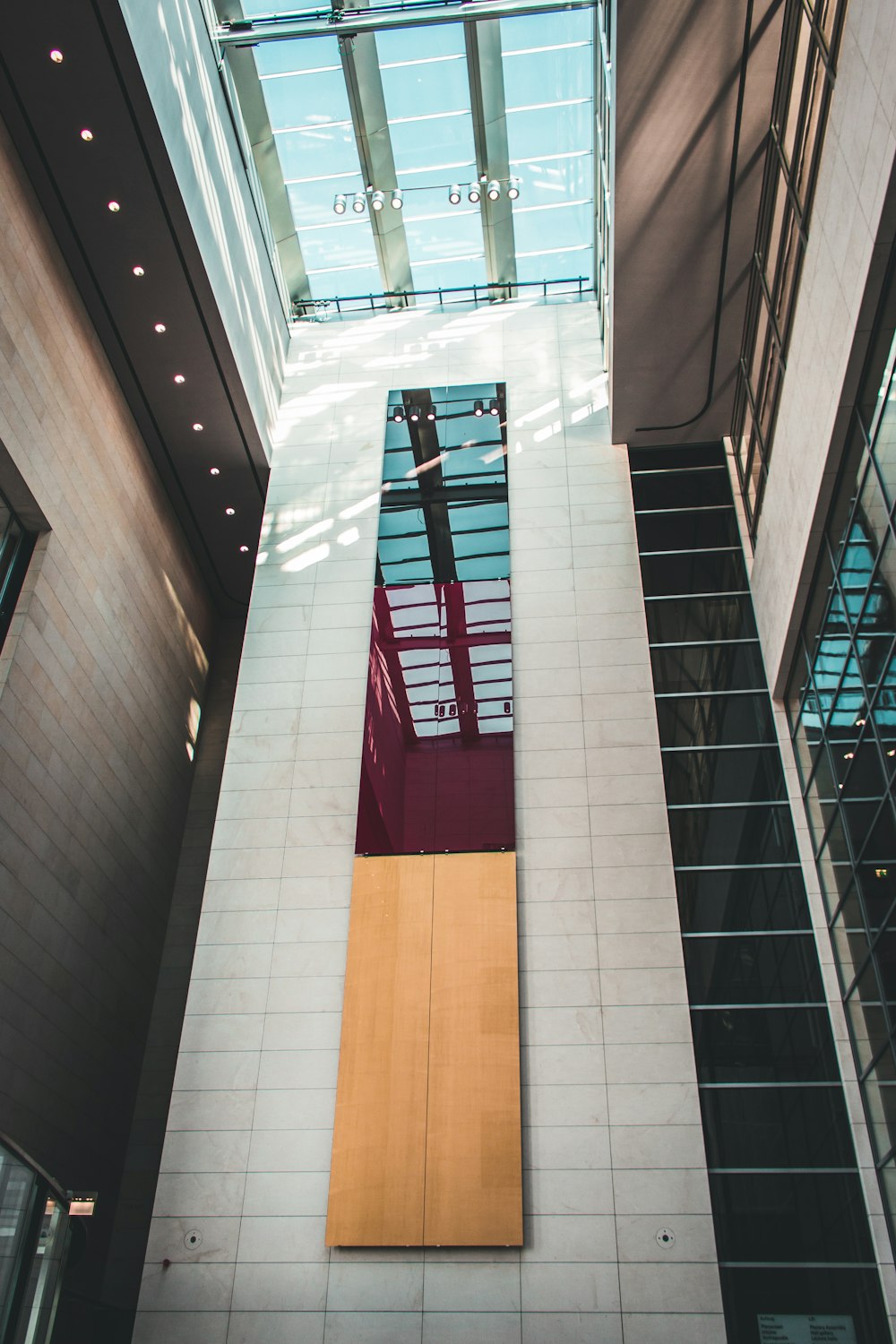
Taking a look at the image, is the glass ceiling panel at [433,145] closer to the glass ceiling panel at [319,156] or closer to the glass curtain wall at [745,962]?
the glass ceiling panel at [319,156]

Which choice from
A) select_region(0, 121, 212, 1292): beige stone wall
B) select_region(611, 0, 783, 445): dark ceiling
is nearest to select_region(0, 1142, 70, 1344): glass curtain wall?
select_region(0, 121, 212, 1292): beige stone wall

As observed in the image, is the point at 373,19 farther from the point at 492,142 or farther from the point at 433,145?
the point at 492,142

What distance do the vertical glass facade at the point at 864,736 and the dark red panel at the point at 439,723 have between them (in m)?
5.40

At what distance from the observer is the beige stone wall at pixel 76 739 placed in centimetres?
1722

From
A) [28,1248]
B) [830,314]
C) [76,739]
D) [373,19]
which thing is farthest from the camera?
[373,19]

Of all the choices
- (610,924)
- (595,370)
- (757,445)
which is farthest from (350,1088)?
(595,370)

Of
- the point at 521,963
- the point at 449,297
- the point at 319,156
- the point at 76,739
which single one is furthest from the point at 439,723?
the point at 319,156

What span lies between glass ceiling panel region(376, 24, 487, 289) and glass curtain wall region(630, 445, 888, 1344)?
956cm

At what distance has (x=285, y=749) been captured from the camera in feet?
64.5

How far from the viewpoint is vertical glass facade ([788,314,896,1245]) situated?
1289cm

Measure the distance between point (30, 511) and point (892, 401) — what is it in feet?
45.1

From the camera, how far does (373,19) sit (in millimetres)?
22109

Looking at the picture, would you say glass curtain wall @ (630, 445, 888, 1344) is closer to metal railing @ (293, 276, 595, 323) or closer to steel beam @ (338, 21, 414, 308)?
metal railing @ (293, 276, 595, 323)

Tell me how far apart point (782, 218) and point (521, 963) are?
42.7ft
